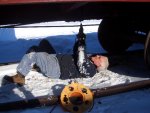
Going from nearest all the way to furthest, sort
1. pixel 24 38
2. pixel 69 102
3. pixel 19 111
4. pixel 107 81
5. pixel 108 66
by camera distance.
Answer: pixel 69 102 → pixel 19 111 → pixel 107 81 → pixel 108 66 → pixel 24 38

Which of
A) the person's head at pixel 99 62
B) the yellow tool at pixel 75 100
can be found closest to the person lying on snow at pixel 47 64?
the person's head at pixel 99 62

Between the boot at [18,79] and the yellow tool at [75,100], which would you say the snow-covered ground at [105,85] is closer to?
the boot at [18,79]

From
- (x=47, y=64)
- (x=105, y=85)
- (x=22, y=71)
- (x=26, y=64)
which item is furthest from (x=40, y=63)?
(x=105, y=85)

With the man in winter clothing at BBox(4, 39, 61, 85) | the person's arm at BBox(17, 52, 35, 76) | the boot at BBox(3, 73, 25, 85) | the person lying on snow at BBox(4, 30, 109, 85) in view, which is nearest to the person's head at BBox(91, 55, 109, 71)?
the person lying on snow at BBox(4, 30, 109, 85)

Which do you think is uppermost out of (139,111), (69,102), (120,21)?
(120,21)

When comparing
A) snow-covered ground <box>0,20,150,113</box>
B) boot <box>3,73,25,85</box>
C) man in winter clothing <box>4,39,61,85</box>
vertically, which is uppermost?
man in winter clothing <box>4,39,61,85</box>

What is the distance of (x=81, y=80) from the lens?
4668 mm

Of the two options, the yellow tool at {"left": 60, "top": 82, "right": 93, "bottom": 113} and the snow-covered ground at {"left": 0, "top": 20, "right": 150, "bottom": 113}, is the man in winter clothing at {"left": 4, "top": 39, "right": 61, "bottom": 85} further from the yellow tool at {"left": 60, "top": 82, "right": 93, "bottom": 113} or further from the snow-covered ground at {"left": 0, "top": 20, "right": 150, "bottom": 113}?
the yellow tool at {"left": 60, "top": 82, "right": 93, "bottom": 113}

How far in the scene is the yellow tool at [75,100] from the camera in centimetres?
289

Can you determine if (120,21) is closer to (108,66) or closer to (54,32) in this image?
(108,66)

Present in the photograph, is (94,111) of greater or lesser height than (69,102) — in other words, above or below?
below

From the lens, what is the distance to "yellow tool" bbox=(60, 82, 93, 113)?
9.48 ft

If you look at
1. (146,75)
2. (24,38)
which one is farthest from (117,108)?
(24,38)

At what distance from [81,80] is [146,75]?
0.94 m
